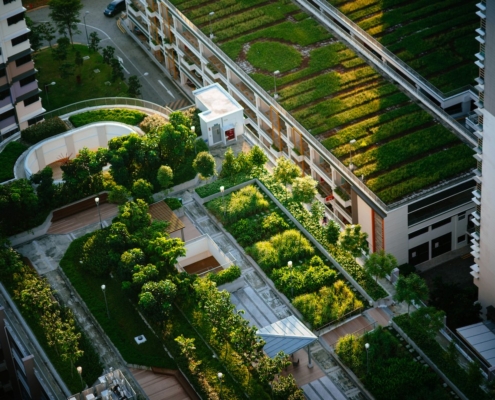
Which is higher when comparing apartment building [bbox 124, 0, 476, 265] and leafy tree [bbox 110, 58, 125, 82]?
leafy tree [bbox 110, 58, 125, 82]

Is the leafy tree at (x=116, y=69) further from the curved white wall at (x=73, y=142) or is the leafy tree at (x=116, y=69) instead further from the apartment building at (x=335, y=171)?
the curved white wall at (x=73, y=142)

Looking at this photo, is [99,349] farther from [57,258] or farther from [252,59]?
[252,59]

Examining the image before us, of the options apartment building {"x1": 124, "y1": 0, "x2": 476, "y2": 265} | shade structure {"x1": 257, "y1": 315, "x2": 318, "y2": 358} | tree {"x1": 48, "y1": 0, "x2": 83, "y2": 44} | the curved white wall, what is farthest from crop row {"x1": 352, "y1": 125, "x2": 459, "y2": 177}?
tree {"x1": 48, "y1": 0, "x2": 83, "y2": 44}

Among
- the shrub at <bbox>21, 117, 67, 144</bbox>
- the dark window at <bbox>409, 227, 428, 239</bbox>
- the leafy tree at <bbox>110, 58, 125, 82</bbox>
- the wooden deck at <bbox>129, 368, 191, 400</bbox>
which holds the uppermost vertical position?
the leafy tree at <bbox>110, 58, 125, 82</bbox>

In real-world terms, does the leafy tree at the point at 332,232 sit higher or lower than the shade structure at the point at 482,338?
higher

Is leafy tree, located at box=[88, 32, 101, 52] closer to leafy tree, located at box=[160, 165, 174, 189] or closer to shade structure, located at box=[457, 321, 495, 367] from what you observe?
leafy tree, located at box=[160, 165, 174, 189]

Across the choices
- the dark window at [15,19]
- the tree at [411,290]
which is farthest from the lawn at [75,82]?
the tree at [411,290]
